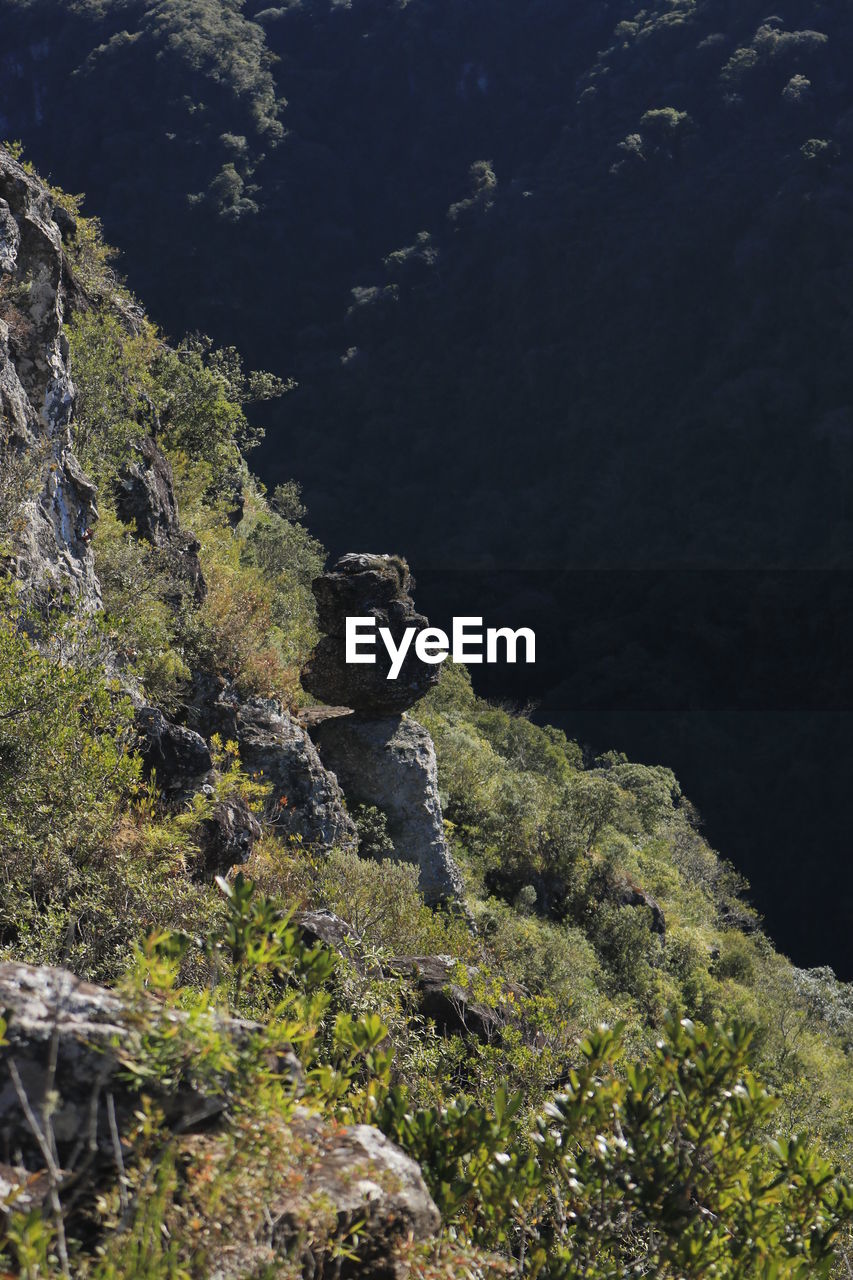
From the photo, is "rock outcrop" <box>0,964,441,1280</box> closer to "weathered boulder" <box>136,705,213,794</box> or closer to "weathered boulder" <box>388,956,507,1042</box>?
"weathered boulder" <box>388,956,507,1042</box>

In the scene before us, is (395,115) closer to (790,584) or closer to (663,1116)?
(790,584)

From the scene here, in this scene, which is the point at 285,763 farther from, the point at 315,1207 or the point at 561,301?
the point at 561,301

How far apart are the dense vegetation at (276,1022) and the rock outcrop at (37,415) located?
30.6 inches

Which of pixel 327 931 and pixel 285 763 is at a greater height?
pixel 285 763

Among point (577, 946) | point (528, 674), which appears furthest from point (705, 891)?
point (528, 674)

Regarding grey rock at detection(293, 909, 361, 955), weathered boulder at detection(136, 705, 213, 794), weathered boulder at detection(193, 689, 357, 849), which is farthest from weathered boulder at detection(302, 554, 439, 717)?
grey rock at detection(293, 909, 361, 955)

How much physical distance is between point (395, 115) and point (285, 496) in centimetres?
6372

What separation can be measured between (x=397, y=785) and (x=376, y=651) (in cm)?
195

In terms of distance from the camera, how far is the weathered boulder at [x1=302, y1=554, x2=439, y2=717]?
45.0 feet

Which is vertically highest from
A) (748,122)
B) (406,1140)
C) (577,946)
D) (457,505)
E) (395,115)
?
(395,115)

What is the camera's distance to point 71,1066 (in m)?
2.27

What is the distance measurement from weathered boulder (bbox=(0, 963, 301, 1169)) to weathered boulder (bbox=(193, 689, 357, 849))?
8.15m

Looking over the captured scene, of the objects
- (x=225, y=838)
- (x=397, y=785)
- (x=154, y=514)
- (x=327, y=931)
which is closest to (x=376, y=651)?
(x=397, y=785)

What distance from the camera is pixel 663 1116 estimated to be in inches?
111
